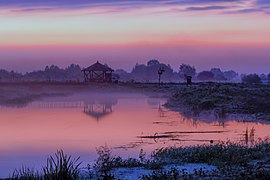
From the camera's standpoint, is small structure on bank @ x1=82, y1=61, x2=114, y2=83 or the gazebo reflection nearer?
the gazebo reflection

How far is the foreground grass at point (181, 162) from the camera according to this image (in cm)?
1273

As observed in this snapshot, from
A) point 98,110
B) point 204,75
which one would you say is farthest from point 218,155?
point 204,75

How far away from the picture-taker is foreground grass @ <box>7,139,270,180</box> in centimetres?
1273

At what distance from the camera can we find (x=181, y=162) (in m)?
16.4

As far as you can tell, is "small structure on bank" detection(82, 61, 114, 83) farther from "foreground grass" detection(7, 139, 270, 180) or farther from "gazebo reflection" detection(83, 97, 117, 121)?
"foreground grass" detection(7, 139, 270, 180)

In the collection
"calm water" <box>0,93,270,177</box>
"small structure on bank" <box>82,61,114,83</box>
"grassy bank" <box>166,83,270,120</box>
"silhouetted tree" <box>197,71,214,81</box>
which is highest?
"silhouetted tree" <box>197,71,214,81</box>

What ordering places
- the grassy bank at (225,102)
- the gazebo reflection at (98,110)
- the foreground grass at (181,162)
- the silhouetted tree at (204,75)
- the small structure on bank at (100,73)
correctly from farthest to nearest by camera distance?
the silhouetted tree at (204,75) < the small structure on bank at (100,73) < the gazebo reflection at (98,110) < the grassy bank at (225,102) < the foreground grass at (181,162)

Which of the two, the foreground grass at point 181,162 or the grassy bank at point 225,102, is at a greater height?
the grassy bank at point 225,102

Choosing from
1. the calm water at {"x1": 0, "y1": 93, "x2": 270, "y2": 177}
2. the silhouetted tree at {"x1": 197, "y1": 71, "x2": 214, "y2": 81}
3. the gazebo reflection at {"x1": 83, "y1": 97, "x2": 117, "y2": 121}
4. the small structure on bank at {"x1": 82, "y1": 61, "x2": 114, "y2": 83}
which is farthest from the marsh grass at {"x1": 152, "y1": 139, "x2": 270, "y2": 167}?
the silhouetted tree at {"x1": 197, "y1": 71, "x2": 214, "y2": 81}

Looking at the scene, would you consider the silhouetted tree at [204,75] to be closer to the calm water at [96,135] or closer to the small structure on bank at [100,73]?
the small structure on bank at [100,73]

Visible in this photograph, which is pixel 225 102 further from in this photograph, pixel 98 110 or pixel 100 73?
pixel 100 73

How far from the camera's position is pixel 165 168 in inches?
598

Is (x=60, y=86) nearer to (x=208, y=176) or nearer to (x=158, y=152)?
(x=158, y=152)

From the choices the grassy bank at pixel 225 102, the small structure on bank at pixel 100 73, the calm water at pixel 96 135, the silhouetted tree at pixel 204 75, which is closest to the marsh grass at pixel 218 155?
the calm water at pixel 96 135
